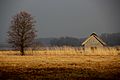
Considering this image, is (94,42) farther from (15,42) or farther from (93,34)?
(15,42)

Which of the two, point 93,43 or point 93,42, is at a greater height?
point 93,42

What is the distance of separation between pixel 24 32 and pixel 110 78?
123ft

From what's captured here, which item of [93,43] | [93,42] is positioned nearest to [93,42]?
[93,42]

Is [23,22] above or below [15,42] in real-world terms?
above

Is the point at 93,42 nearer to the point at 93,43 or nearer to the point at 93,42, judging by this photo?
the point at 93,42

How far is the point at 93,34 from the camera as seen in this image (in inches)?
2495

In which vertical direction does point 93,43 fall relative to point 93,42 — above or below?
below

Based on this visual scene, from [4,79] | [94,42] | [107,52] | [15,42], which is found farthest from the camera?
[94,42]

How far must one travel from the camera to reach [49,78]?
14.9 m

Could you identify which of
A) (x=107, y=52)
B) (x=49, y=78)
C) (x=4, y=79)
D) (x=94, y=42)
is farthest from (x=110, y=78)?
Result: (x=94, y=42)

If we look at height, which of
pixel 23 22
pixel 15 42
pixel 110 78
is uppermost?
pixel 23 22

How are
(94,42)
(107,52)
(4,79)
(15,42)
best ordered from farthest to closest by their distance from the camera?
1. (94,42)
2. (15,42)
3. (107,52)
4. (4,79)

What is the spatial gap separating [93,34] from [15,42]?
60.8ft

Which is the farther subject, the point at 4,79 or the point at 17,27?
the point at 17,27
